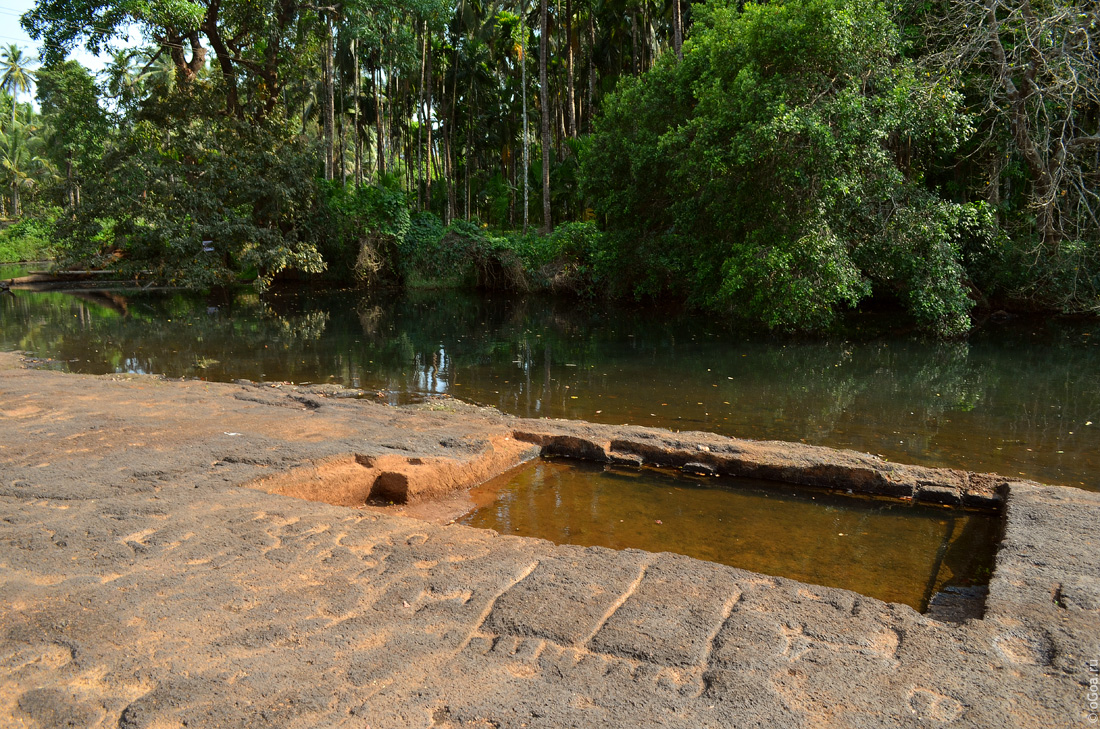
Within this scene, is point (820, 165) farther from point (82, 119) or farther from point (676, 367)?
point (82, 119)

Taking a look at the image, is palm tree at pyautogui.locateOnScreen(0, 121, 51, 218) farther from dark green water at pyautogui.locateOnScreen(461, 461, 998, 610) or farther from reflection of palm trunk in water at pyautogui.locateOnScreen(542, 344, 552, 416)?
dark green water at pyautogui.locateOnScreen(461, 461, 998, 610)

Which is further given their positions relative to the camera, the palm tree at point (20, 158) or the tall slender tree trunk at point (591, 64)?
the palm tree at point (20, 158)

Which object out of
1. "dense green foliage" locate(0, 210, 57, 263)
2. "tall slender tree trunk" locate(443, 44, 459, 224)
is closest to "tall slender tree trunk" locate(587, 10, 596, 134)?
"tall slender tree trunk" locate(443, 44, 459, 224)

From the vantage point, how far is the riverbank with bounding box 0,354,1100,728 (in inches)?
105

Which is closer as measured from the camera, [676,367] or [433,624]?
[433,624]

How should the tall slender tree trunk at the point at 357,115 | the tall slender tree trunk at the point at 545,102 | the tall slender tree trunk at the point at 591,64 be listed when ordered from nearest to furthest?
1. the tall slender tree trunk at the point at 545,102
2. the tall slender tree trunk at the point at 591,64
3. the tall slender tree trunk at the point at 357,115

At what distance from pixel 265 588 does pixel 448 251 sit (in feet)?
74.3

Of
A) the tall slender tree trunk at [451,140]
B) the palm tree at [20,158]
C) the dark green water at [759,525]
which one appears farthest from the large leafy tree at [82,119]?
the palm tree at [20,158]

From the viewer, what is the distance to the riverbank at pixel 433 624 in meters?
2.66

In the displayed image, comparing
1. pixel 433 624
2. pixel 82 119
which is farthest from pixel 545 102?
pixel 433 624

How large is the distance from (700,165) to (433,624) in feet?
42.5

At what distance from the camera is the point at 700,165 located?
14.7m

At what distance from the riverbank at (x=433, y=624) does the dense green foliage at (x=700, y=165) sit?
9.08 meters

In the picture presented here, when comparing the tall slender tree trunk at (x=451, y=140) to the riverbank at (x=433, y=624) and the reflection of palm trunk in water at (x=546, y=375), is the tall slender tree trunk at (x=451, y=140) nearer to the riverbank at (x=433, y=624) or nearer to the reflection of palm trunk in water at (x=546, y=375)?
the reflection of palm trunk in water at (x=546, y=375)
